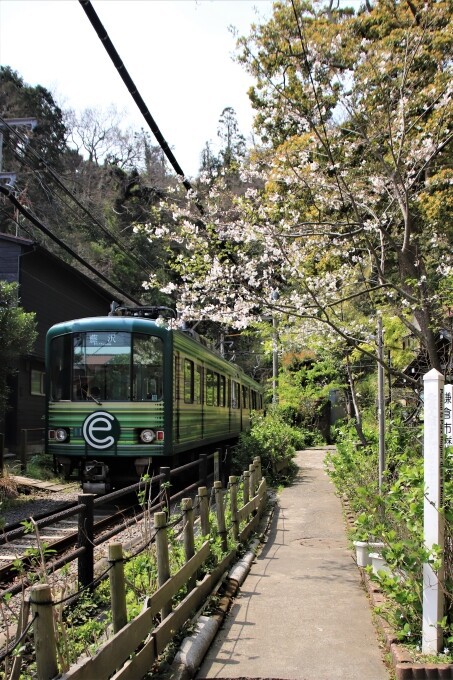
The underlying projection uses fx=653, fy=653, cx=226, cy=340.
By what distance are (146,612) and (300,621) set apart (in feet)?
5.50

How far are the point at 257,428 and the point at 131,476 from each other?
4.46m

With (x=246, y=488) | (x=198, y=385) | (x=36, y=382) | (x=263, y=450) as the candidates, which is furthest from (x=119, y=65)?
(x=36, y=382)

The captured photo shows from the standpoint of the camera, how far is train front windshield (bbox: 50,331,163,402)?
34.2 ft

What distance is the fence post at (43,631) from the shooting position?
2635 mm

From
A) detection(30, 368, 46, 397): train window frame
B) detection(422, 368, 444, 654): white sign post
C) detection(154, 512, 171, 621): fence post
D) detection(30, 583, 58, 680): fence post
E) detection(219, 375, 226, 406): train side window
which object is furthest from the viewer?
detection(30, 368, 46, 397): train window frame

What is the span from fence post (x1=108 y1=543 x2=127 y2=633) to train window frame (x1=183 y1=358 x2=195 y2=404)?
314 inches

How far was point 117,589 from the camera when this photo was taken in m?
3.51

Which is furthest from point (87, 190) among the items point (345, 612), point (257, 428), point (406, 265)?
point (345, 612)

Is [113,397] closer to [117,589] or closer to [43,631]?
[117,589]

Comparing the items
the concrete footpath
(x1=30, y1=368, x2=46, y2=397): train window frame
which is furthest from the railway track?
(x1=30, y1=368, x2=46, y2=397): train window frame

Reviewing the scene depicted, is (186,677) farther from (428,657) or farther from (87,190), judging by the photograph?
(87,190)

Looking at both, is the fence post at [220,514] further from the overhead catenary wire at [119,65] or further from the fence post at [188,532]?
the overhead catenary wire at [119,65]

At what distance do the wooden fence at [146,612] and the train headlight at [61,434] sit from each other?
471 cm

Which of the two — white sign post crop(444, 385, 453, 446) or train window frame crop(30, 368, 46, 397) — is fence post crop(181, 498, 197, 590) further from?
train window frame crop(30, 368, 46, 397)
